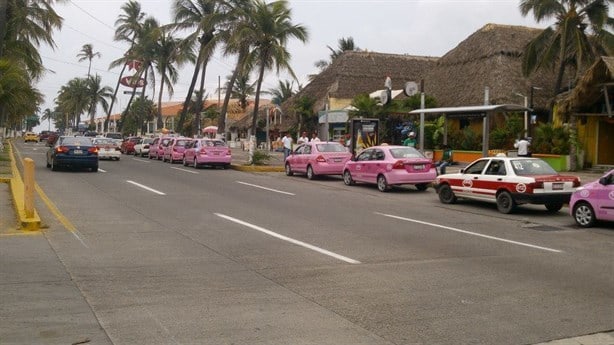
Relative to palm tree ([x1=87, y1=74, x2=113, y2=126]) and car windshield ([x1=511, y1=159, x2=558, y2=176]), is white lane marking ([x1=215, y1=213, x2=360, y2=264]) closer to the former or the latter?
car windshield ([x1=511, y1=159, x2=558, y2=176])

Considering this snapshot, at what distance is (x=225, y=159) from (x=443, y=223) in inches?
712

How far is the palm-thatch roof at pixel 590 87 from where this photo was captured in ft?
78.8

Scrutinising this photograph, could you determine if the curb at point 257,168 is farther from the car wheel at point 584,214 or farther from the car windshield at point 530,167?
the car wheel at point 584,214

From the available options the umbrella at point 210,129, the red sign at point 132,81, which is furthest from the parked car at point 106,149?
the umbrella at point 210,129

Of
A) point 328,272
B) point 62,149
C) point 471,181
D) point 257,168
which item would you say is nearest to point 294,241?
point 328,272

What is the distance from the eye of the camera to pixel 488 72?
3566cm

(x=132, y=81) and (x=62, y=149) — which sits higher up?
(x=132, y=81)

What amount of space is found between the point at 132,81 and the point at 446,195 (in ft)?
158

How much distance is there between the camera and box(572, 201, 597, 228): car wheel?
41.0 ft

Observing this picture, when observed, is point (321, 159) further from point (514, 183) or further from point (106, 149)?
point (106, 149)

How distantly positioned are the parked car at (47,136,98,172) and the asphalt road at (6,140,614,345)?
31.0 ft

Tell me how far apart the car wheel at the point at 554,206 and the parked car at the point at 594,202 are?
1479 mm

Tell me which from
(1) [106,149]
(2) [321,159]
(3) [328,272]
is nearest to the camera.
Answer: (3) [328,272]

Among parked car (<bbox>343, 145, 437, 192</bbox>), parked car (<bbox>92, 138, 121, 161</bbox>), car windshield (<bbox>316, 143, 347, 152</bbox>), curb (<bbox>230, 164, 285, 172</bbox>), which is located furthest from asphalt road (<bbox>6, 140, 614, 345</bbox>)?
parked car (<bbox>92, 138, 121, 161</bbox>)
